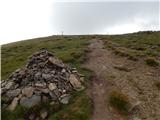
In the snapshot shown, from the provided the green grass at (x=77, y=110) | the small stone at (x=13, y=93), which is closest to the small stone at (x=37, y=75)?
the small stone at (x=13, y=93)

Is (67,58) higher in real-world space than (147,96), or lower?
higher

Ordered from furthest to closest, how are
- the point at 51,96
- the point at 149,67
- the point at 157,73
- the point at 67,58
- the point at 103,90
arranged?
1. the point at 67,58
2. the point at 149,67
3. the point at 157,73
4. the point at 103,90
5. the point at 51,96

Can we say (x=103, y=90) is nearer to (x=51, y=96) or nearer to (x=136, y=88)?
(x=136, y=88)

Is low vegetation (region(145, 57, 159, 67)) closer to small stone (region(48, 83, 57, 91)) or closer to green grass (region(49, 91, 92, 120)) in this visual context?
green grass (region(49, 91, 92, 120))

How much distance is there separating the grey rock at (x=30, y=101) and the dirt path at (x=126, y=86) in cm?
453

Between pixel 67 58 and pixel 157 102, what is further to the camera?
pixel 67 58

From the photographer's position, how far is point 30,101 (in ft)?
66.2

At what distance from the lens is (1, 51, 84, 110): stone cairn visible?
67.2 feet

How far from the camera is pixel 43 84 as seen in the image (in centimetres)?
2148

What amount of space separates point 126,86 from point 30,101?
8.66m

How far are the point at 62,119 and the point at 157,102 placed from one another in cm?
783

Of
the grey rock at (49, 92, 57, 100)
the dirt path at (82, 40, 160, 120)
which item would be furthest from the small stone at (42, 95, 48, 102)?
the dirt path at (82, 40, 160, 120)

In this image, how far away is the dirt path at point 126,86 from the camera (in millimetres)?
19328

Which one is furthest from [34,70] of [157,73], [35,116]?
[157,73]
